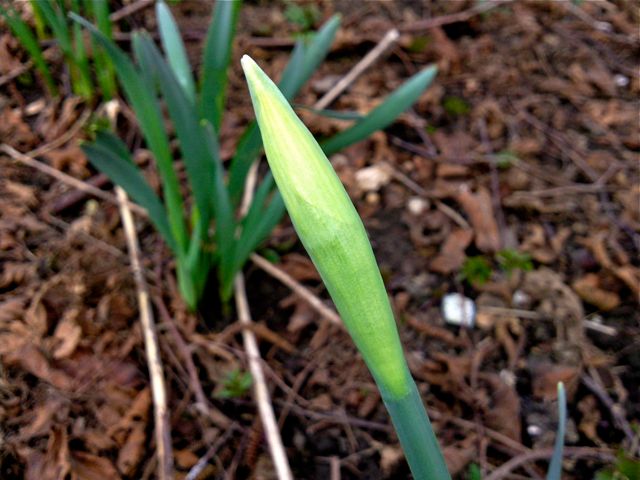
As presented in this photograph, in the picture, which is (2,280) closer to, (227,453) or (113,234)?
(113,234)

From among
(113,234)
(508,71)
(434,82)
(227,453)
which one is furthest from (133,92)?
(508,71)

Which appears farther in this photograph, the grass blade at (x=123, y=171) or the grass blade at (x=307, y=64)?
the grass blade at (x=307, y=64)

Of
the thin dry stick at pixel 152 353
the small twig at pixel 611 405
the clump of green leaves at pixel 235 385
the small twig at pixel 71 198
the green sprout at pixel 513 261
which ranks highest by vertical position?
the small twig at pixel 71 198

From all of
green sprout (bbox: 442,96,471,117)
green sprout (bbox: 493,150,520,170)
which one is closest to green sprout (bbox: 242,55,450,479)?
green sprout (bbox: 493,150,520,170)

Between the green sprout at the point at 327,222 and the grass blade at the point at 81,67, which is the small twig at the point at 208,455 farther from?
the grass blade at the point at 81,67

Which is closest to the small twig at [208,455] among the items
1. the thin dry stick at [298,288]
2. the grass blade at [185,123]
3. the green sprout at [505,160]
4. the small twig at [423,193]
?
the thin dry stick at [298,288]

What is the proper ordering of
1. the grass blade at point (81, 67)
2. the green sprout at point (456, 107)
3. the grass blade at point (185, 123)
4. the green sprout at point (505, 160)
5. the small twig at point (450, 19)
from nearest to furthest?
the grass blade at point (185, 123), the grass blade at point (81, 67), the green sprout at point (505, 160), the green sprout at point (456, 107), the small twig at point (450, 19)

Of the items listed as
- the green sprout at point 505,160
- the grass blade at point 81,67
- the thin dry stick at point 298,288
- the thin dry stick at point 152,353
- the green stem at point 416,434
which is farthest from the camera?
the green sprout at point 505,160

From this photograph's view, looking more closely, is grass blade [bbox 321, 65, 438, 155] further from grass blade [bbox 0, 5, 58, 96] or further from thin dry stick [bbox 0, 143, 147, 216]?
grass blade [bbox 0, 5, 58, 96]
